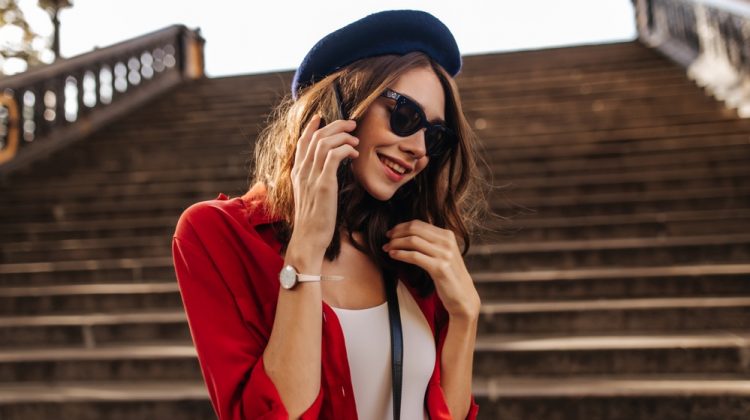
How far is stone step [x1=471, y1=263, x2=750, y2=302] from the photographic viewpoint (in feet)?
12.5

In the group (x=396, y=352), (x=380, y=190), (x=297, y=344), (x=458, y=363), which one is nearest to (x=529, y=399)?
(x=458, y=363)

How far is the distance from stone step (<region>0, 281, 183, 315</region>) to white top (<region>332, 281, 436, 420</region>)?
320 cm

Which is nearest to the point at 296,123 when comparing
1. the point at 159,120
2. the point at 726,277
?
the point at 726,277

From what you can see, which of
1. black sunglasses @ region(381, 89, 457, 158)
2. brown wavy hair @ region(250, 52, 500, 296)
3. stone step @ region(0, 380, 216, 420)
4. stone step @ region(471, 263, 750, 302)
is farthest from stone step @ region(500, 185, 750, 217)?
black sunglasses @ region(381, 89, 457, 158)

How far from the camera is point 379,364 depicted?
4.18 feet

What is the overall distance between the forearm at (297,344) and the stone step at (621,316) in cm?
272

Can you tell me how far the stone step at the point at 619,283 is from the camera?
12.5 feet

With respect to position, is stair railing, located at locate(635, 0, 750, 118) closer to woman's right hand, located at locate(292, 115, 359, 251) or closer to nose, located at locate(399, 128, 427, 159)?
nose, located at locate(399, 128, 427, 159)

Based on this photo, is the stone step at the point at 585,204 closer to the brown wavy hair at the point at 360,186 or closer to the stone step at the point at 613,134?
the stone step at the point at 613,134

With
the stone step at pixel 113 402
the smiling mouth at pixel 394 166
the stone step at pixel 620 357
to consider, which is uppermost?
the smiling mouth at pixel 394 166

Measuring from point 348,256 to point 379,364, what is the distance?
0.26 meters

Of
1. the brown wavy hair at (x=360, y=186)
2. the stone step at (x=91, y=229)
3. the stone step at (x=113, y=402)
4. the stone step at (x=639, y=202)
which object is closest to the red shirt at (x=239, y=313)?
the brown wavy hair at (x=360, y=186)

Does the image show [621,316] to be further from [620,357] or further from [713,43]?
[713,43]

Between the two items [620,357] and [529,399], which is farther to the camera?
[620,357]
